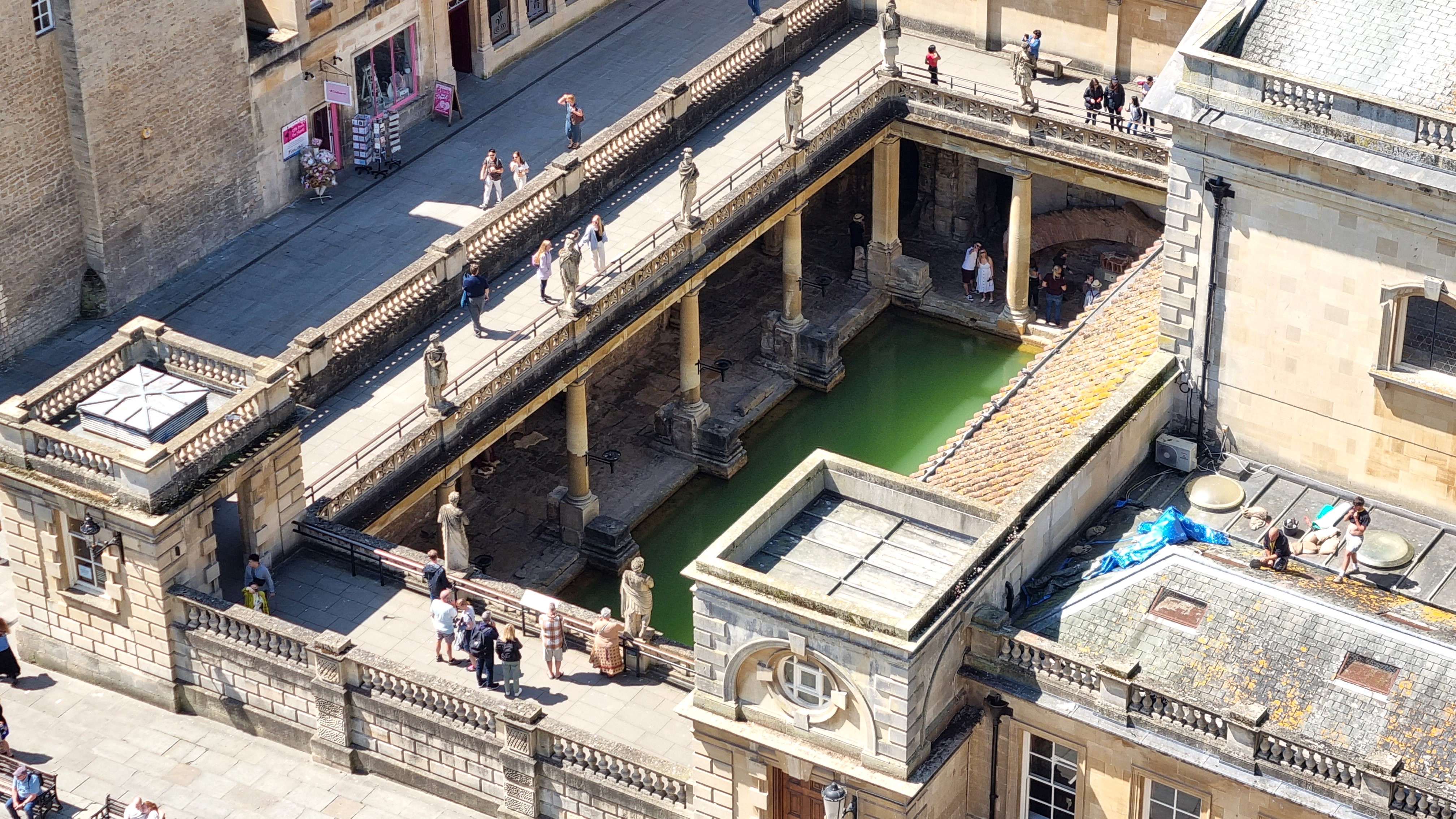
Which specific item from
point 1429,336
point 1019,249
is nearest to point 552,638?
point 1429,336

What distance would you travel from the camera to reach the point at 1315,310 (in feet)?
194

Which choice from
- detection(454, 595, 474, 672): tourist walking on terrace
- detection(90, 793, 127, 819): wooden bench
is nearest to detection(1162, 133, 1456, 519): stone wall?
detection(454, 595, 474, 672): tourist walking on terrace

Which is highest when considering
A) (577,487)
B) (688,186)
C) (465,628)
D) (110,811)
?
(688,186)

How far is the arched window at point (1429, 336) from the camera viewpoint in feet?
190

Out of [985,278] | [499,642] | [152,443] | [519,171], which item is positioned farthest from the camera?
[985,278]

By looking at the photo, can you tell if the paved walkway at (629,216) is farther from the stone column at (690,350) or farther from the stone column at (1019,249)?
the stone column at (1019,249)

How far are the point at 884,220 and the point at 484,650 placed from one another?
97.7ft

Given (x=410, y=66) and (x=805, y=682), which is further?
(x=410, y=66)

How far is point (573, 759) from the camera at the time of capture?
192 feet

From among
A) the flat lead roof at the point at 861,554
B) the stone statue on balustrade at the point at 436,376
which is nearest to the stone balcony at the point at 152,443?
the stone statue on balustrade at the point at 436,376

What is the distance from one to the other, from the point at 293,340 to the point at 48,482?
12.0m

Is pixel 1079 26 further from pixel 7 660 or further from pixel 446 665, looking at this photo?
pixel 7 660

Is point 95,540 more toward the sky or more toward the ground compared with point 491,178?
more toward the ground

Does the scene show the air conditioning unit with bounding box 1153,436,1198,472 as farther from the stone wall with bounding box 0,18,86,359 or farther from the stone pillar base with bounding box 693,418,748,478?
the stone wall with bounding box 0,18,86,359
